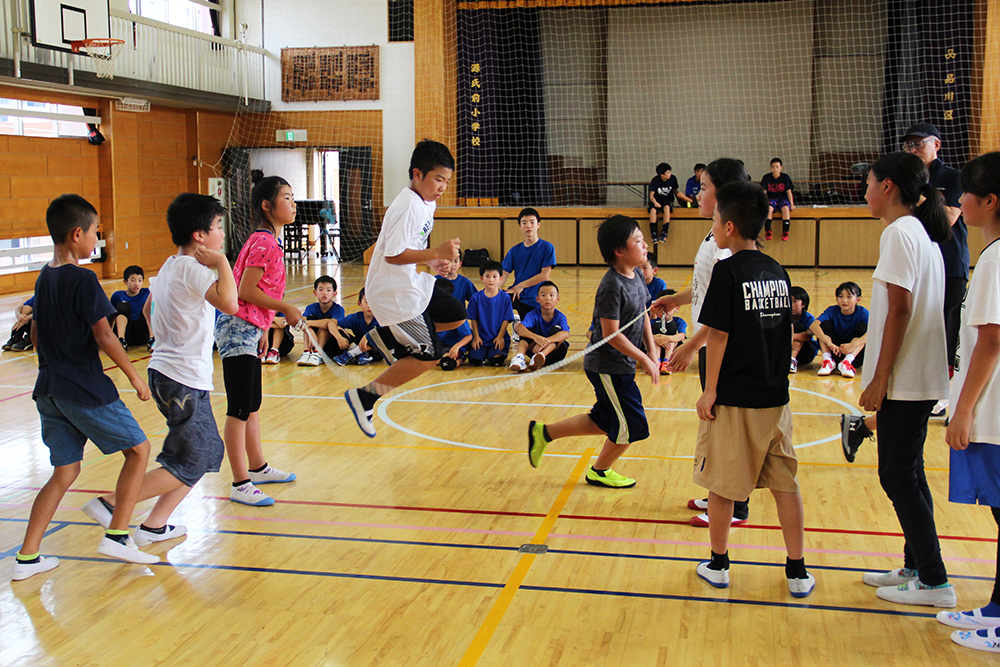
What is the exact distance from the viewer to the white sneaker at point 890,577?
9.89 feet

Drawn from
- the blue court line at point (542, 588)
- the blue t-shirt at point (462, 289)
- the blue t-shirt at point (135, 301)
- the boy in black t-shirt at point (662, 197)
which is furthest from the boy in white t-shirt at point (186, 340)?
the boy in black t-shirt at point (662, 197)

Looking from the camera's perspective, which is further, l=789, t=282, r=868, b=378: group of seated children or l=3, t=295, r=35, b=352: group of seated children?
l=3, t=295, r=35, b=352: group of seated children

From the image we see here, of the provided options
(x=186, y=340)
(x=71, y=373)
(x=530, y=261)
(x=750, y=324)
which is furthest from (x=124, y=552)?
(x=530, y=261)

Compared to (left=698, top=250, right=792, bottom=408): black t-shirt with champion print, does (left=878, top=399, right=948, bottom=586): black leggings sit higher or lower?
lower

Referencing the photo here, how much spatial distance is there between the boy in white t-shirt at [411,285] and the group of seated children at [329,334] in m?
3.44

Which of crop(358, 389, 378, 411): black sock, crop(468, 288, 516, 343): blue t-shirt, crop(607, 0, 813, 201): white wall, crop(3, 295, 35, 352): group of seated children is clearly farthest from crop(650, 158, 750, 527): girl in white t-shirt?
crop(607, 0, 813, 201): white wall

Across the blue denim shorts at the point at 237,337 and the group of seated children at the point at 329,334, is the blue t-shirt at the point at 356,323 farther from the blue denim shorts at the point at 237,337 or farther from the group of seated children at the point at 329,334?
the blue denim shorts at the point at 237,337

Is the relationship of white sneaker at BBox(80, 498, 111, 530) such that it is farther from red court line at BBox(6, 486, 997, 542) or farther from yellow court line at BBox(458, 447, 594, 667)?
yellow court line at BBox(458, 447, 594, 667)

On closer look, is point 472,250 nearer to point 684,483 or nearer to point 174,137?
point 174,137

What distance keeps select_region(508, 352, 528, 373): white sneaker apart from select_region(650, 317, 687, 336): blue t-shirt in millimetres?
1201

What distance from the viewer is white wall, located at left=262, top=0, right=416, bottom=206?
16.0m

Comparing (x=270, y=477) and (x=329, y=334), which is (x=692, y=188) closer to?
(x=329, y=334)

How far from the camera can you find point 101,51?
39.4 ft

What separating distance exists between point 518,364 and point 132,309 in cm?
376
